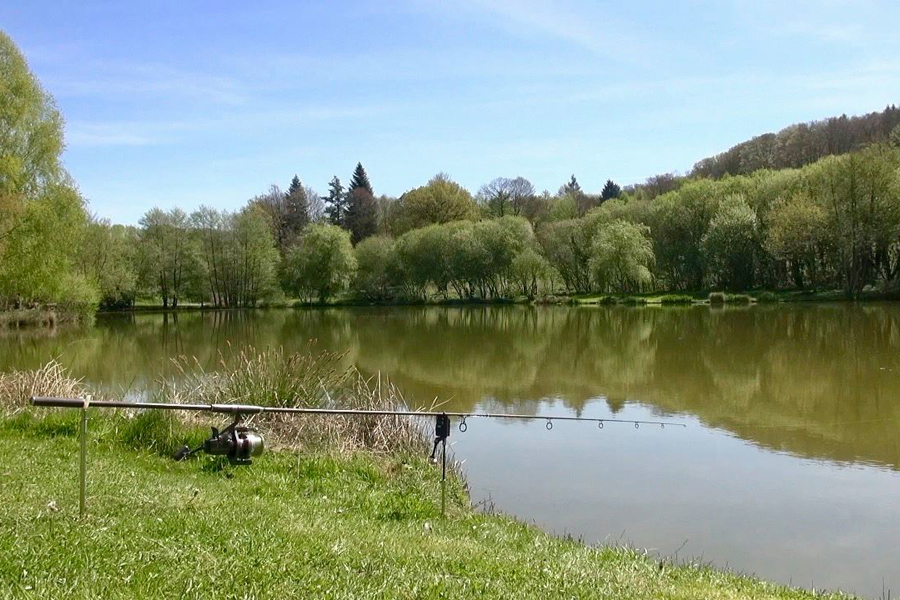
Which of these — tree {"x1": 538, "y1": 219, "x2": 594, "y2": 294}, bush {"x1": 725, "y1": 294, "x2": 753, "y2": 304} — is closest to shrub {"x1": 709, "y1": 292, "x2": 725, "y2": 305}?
bush {"x1": 725, "y1": 294, "x2": 753, "y2": 304}

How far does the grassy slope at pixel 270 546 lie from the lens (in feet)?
12.4

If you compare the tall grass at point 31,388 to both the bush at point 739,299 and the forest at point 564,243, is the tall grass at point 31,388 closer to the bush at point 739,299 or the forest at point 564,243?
the forest at point 564,243

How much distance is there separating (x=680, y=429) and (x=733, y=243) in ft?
127

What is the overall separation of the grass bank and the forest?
3198cm

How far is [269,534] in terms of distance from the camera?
15.4 ft

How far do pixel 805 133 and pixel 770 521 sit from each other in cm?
5659

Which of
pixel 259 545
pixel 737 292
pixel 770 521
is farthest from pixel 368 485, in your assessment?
pixel 737 292

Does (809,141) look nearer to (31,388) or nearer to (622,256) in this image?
(622,256)

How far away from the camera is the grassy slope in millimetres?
3771

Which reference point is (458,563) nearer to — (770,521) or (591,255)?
(770,521)

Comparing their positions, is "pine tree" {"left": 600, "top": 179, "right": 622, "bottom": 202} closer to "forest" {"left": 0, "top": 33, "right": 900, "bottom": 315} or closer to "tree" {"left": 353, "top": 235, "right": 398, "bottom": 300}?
"forest" {"left": 0, "top": 33, "right": 900, "bottom": 315}

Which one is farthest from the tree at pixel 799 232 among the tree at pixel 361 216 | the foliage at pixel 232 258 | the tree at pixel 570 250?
the tree at pixel 361 216

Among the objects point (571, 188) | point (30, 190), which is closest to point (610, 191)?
point (571, 188)

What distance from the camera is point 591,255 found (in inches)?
2089
